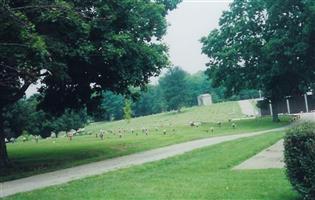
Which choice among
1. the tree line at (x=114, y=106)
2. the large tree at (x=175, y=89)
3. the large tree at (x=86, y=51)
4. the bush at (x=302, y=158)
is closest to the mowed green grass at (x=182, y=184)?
the bush at (x=302, y=158)

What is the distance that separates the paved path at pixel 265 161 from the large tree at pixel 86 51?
22.2ft

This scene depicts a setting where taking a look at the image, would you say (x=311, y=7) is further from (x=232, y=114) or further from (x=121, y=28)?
(x=232, y=114)

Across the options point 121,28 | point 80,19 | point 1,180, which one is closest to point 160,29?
point 121,28

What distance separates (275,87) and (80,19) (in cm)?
2986

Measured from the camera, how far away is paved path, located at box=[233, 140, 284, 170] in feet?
45.1

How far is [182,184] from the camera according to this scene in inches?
455

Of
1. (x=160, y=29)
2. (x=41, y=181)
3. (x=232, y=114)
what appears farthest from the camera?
(x=232, y=114)

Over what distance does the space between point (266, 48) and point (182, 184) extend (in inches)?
1163

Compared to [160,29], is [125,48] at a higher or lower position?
lower

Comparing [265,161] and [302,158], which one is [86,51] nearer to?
[265,161]

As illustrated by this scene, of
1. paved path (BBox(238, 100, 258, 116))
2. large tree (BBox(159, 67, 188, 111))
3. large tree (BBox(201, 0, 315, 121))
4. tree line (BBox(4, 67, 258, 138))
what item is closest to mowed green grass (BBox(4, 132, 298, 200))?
tree line (BBox(4, 67, 258, 138))

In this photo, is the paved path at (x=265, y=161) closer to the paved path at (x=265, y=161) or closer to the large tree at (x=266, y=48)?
the paved path at (x=265, y=161)

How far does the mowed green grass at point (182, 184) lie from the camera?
10023 mm

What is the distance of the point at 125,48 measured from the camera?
2067 cm
